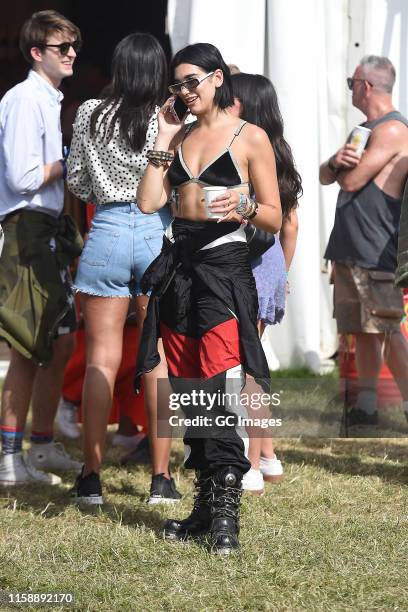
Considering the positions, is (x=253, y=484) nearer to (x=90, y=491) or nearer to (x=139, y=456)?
(x=90, y=491)

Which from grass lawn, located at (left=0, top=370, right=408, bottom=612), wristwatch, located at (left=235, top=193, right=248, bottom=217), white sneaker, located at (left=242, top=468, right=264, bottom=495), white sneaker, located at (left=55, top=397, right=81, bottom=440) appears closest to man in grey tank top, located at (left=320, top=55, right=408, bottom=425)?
grass lawn, located at (left=0, top=370, right=408, bottom=612)

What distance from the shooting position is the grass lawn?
338cm

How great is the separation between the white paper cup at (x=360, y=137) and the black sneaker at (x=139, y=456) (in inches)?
66.5

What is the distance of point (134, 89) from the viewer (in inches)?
180

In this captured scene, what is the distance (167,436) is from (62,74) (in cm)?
164

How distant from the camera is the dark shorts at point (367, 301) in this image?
5.49 meters

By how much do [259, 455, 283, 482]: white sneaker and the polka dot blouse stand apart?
133cm

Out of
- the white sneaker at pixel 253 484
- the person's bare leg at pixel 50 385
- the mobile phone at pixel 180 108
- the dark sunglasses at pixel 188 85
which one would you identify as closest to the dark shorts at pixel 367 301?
the white sneaker at pixel 253 484

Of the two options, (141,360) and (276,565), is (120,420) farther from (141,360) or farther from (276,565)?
(276,565)

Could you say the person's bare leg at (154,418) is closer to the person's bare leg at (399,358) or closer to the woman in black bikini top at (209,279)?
the woman in black bikini top at (209,279)

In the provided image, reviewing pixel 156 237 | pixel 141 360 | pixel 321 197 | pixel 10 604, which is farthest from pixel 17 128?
pixel 321 197

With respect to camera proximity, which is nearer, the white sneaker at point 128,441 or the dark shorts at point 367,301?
the dark shorts at point 367,301

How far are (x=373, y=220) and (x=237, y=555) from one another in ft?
7.42

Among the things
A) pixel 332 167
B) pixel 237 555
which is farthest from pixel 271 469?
pixel 332 167
